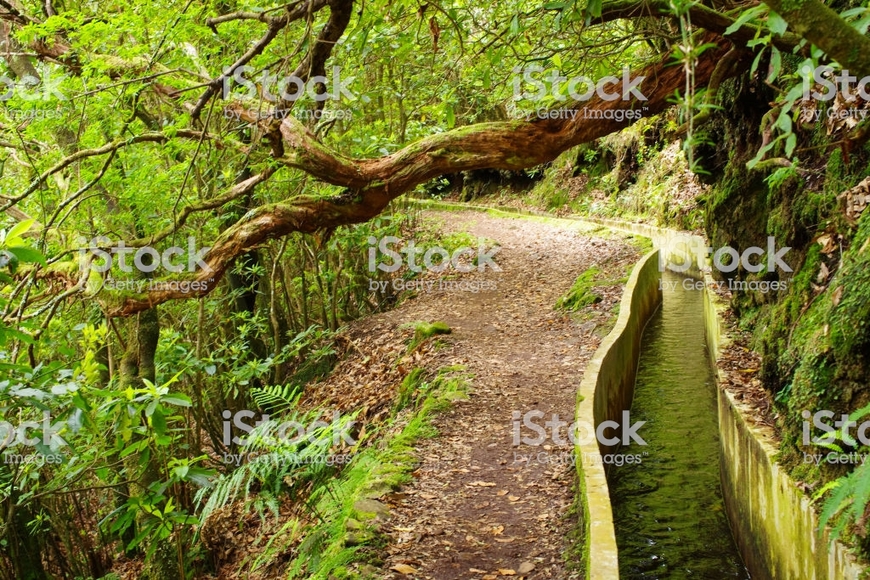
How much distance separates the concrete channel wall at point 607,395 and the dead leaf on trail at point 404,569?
126cm

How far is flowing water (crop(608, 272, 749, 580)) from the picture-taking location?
20.5 feet

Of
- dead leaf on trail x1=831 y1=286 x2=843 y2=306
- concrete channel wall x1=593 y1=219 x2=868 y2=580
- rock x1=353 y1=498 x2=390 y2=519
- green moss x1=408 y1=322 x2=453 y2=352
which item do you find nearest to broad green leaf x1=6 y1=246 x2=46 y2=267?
rock x1=353 y1=498 x2=390 y2=519

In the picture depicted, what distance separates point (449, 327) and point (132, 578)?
5662 millimetres

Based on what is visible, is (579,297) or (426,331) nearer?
(426,331)

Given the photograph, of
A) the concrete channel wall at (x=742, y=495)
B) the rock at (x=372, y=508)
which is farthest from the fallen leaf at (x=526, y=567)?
the rock at (x=372, y=508)

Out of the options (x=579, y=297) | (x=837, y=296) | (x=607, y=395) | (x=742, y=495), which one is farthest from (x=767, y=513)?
(x=579, y=297)

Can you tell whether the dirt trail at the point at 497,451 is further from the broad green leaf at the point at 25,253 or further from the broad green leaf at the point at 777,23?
the broad green leaf at the point at 777,23

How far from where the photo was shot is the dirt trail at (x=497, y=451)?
4816 mm

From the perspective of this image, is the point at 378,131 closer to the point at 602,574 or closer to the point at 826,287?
the point at 826,287

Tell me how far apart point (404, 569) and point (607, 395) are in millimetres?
4076

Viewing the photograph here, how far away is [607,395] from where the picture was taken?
25.7 ft

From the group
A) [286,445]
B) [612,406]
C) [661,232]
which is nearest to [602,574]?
[286,445]

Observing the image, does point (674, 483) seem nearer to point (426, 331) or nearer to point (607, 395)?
point (607, 395)

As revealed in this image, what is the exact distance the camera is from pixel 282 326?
1284 cm
